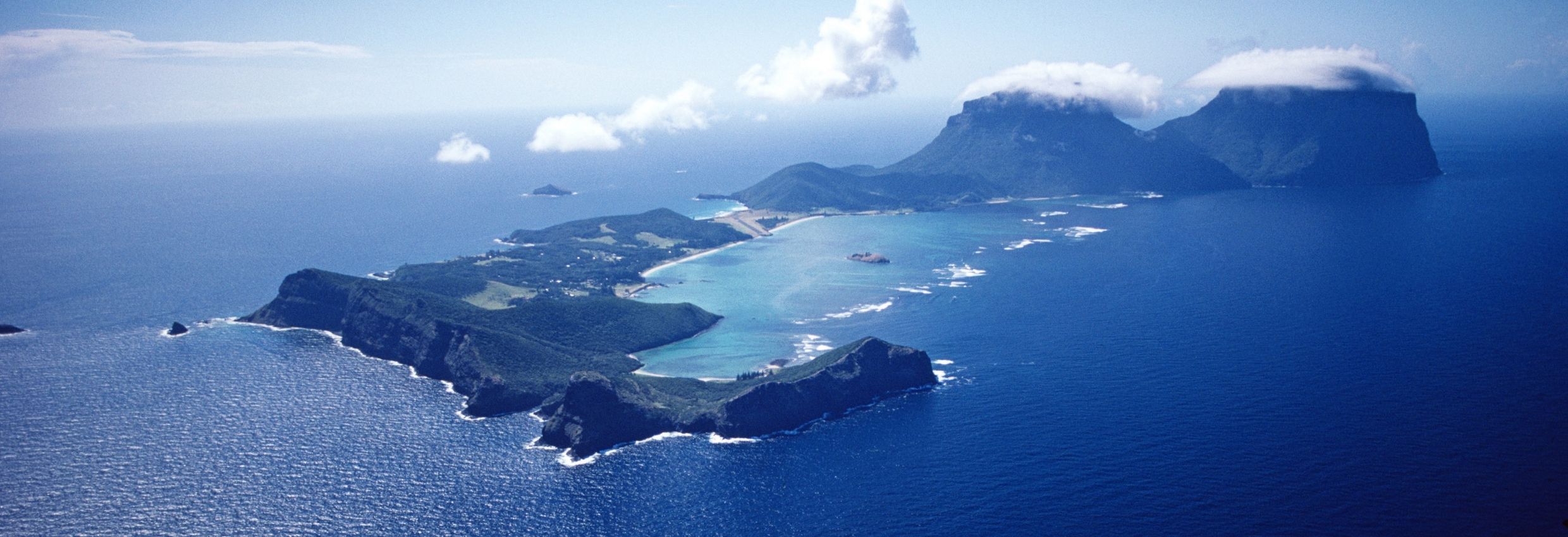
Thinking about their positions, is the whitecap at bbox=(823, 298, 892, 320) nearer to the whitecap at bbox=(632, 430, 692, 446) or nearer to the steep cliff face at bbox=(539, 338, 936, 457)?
the steep cliff face at bbox=(539, 338, 936, 457)

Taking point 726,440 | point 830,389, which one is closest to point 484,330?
point 726,440

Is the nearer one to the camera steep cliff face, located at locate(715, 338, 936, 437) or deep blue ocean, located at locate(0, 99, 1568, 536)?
deep blue ocean, located at locate(0, 99, 1568, 536)

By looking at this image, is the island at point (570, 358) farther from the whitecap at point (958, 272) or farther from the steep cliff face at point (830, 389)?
the whitecap at point (958, 272)

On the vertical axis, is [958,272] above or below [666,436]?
above

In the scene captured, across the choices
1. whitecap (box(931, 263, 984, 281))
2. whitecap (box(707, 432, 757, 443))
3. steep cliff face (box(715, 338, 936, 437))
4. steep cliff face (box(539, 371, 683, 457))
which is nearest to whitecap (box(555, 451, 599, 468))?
steep cliff face (box(539, 371, 683, 457))

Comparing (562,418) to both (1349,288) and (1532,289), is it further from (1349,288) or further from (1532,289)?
(1532,289)

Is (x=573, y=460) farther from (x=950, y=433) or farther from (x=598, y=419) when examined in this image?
(x=950, y=433)

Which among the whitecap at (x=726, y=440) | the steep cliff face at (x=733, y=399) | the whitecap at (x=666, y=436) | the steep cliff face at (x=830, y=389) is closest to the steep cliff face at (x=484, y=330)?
the steep cliff face at (x=733, y=399)

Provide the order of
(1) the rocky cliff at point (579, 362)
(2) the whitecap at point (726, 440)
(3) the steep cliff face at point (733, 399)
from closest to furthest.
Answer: (3) the steep cliff face at point (733, 399) < (2) the whitecap at point (726, 440) < (1) the rocky cliff at point (579, 362)
